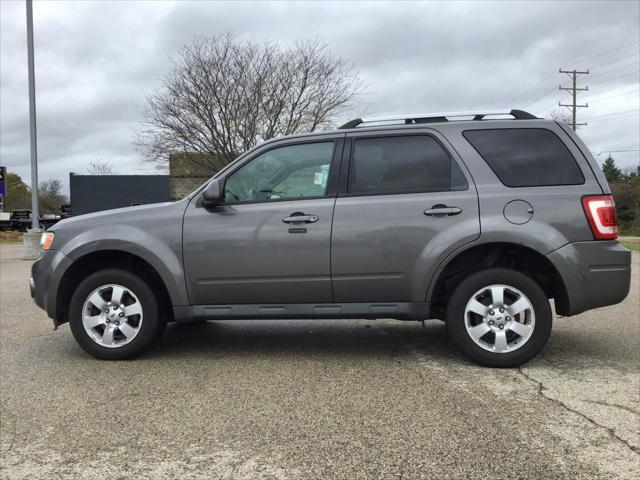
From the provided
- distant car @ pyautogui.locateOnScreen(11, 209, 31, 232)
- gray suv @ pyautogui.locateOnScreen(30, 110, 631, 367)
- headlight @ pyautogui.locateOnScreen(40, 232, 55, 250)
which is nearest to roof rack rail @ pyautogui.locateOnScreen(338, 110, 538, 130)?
gray suv @ pyautogui.locateOnScreen(30, 110, 631, 367)

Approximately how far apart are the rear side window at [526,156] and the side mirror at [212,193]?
2.11m

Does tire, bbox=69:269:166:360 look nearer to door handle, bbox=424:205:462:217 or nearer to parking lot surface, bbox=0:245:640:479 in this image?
parking lot surface, bbox=0:245:640:479

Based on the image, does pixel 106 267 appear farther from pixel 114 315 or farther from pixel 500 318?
pixel 500 318

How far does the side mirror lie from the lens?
4.55 metres

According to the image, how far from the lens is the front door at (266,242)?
4535mm

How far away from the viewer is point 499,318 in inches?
172

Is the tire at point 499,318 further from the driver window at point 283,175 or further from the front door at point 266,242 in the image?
the driver window at point 283,175

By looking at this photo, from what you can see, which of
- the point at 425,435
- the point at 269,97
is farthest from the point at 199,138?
the point at 425,435

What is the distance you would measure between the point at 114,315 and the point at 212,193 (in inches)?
52.8

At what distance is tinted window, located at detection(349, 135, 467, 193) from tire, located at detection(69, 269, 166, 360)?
198cm

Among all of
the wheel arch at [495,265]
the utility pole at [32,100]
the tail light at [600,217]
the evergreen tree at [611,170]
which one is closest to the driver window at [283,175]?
the wheel arch at [495,265]

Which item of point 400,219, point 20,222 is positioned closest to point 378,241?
point 400,219

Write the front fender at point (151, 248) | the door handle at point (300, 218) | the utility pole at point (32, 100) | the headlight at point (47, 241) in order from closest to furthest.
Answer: the door handle at point (300, 218)
the front fender at point (151, 248)
the headlight at point (47, 241)
the utility pole at point (32, 100)

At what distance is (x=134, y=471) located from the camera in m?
2.76
